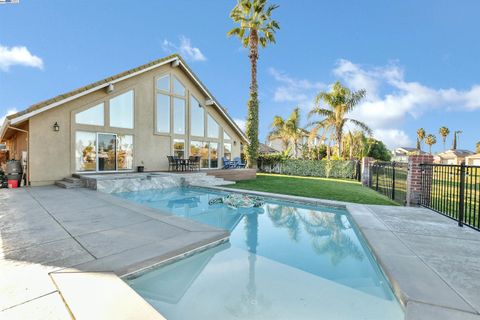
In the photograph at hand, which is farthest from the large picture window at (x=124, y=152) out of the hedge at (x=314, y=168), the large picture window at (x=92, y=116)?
the hedge at (x=314, y=168)

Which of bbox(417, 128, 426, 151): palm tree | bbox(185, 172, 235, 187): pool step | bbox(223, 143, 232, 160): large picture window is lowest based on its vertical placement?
bbox(185, 172, 235, 187): pool step

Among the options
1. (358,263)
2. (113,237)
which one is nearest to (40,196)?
(113,237)

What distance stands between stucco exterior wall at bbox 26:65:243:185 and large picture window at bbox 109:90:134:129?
9.4 inches

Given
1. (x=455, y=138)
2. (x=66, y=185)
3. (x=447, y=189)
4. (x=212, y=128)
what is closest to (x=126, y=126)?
(x=66, y=185)

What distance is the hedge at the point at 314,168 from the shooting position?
19.8 m

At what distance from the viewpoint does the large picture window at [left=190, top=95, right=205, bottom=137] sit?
1734cm

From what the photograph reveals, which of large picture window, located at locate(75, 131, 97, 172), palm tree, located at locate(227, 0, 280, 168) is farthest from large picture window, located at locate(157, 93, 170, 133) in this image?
palm tree, located at locate(227, 0, 280, 168)

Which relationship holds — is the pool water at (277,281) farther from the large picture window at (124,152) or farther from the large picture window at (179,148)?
the large picture window at (179,148)

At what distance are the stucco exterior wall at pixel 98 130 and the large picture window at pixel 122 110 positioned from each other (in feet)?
Result: 0.79

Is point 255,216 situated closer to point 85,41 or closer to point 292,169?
point 292,169

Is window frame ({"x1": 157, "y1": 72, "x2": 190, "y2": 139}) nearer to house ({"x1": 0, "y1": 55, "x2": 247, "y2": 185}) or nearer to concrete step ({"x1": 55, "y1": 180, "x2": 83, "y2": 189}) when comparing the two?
house ({"x1": 0, "y1": 55, "x2": 247, "y2": 185})

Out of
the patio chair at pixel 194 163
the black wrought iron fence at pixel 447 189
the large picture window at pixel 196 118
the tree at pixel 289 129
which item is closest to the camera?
the black wrought iron fence at pixel 447 189

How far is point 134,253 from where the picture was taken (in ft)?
12.0

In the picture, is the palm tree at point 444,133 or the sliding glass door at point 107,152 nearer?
the sliding glass door at point 107,152
